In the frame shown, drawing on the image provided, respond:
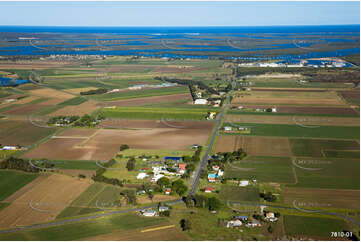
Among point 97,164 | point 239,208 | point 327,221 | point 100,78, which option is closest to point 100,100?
point 100,78

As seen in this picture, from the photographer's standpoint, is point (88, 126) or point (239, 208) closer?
point (239, 208)

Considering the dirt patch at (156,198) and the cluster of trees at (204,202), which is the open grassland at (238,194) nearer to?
the cluster of trees at (204,202)

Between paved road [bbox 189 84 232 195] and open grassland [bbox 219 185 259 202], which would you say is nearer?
open grassland [bbox 219 185 259 202]

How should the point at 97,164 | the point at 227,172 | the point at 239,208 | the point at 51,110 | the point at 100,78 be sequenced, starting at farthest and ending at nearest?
the point at 100,78 < the point at 51,110 < the point at 97,164 < the point at 227,172 < the point at 239,208

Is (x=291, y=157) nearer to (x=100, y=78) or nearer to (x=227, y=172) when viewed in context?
(x=227, y=172)

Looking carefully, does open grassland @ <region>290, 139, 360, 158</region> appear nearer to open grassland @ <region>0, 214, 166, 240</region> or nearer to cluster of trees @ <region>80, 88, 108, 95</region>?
open grassland @ <region>0, 214, 166, 240</region>

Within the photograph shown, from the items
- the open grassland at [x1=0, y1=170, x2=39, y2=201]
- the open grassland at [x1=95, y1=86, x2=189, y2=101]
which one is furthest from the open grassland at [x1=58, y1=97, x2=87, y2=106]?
the open grassland at [x1=0, y1=170, x2=39, y2=201]
